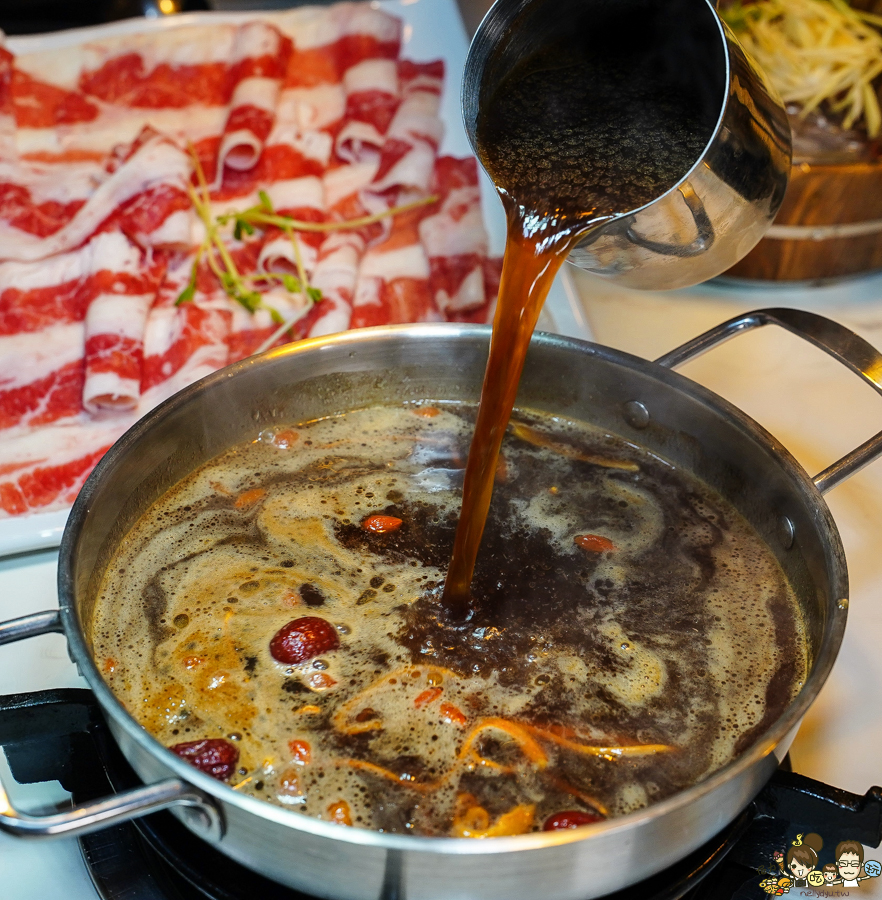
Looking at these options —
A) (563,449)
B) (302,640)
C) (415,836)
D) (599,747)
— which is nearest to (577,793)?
(599,747)

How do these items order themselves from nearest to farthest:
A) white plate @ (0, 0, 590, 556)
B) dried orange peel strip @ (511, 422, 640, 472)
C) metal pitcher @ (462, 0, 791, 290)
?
metal pitcher @ (462, 0, 791, 290), dried orange peel strip @ (511, 422, 640, 472), white plate @ (0, 0, 590, 556)

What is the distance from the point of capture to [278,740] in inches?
37.5

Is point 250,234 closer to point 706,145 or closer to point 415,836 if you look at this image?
point 706,145

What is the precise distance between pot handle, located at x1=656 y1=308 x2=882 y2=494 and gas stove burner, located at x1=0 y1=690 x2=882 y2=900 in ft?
1.20

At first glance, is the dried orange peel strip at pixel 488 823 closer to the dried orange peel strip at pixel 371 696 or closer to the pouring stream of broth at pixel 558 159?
the dried orange peel strip at pixel 371 696

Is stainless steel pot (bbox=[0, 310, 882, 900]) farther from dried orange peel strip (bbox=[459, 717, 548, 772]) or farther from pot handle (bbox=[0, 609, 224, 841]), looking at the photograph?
dried orange peel strip (bbox=[459, 717, 548, 772])

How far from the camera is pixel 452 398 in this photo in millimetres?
1435

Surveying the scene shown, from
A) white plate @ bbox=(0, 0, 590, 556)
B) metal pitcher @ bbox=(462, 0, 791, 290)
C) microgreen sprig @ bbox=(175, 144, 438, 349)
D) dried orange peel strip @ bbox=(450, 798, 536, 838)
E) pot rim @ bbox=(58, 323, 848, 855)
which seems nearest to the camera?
pot rim @ bbox=(58, 323, 848, 855)

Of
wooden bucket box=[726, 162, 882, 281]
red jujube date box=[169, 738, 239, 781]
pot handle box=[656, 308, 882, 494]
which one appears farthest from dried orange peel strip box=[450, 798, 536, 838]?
wooden bucket box=[726, 162, 882, 281]

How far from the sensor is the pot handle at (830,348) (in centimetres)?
110

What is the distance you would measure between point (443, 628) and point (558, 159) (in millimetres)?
578

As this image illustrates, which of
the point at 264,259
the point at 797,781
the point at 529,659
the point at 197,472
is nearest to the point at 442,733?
the point at 529,659

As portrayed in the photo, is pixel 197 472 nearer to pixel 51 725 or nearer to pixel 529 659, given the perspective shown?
pixel 51 725

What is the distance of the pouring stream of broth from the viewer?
108cm
